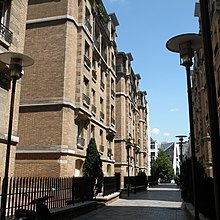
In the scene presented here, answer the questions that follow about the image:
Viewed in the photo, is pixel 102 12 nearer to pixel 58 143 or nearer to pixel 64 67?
pixel 64 67

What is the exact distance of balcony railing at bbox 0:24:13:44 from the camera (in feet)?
35.3

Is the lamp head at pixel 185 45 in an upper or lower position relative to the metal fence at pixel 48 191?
upper

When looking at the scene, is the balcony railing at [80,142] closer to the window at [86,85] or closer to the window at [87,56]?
the window at [86,85]

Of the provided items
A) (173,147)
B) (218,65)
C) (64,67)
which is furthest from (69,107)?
(173,147)

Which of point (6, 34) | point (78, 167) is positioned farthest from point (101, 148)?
point (6, 34)

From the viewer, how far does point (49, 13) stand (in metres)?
19.5

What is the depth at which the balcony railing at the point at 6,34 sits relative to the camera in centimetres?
1077

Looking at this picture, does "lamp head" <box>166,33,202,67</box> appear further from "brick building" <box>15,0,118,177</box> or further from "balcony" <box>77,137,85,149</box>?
"balcony" <box>77,137,85,149</box>

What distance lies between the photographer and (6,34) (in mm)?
11000

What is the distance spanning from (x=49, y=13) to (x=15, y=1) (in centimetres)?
791

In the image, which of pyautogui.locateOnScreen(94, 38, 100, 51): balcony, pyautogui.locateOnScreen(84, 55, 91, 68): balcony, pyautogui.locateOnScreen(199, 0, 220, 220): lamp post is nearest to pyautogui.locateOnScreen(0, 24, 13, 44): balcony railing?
pyautogui.locateOnScreen(199, 0, 220, 220): lamp post

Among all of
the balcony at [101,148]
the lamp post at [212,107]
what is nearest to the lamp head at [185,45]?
the lamp post at [212,107]

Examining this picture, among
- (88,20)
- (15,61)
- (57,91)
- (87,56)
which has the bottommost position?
(15,61)

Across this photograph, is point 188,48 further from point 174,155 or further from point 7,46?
point 174,155
